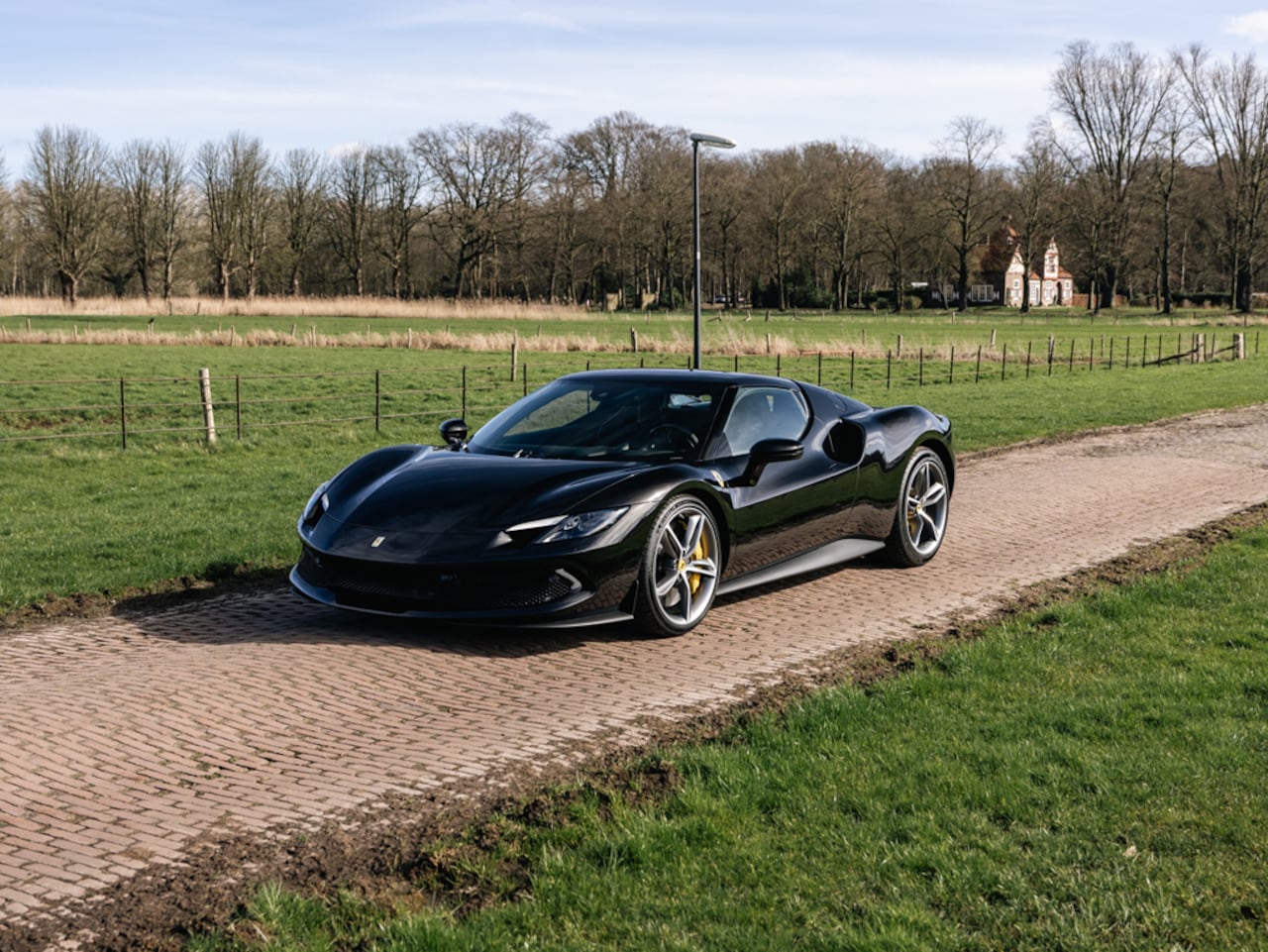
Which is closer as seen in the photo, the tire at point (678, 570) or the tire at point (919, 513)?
the tire at point (678, 570)

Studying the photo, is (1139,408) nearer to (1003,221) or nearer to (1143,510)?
(1143,510)

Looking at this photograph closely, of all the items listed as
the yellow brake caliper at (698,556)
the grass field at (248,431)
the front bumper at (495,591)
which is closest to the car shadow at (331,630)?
the front bumper at (495,591)

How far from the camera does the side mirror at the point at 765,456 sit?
25.1 ft

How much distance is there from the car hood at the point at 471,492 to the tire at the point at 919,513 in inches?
104

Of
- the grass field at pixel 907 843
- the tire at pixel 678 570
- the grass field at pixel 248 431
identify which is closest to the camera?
the grass field at pixel 907 843

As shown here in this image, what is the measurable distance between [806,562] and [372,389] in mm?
24491

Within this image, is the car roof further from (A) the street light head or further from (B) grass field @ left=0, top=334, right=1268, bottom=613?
(A) the street light head

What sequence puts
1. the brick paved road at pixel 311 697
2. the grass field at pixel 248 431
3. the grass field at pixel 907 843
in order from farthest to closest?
1. the grass field at pixel 248 431
2. the brick paved road at pixel 311 697
3. the grass field at pixel 907 843

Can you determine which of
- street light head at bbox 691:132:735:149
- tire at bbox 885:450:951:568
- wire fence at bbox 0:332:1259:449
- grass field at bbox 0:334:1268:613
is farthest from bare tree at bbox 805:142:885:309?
tire at bbox 885:450:951:568

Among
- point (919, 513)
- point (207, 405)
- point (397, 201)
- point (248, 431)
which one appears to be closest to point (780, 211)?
point (397, 201)

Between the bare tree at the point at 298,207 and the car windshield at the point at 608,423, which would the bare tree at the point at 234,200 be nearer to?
the bare tree at the point at 298,207

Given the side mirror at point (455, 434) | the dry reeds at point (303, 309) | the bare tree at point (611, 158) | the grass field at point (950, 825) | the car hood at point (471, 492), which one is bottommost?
the grass field at point (950, 825)

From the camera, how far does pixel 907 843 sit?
A: 4.23 meters

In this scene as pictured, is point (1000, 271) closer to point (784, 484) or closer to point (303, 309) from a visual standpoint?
point (303, 309)
